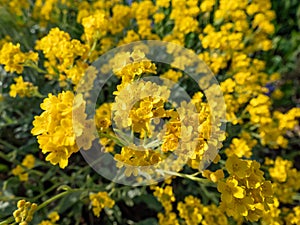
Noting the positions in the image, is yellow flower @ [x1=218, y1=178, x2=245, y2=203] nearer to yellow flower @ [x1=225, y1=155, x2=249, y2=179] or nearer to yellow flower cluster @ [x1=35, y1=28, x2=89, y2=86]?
yellow flower @ [x1=225, y1=155, x2=249, y2=179]

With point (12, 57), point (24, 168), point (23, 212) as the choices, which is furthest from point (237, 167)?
point (24, 168)

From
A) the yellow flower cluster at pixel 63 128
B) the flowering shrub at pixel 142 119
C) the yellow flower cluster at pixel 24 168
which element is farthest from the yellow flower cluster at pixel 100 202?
the yellow flower cluster at pixel 63 128

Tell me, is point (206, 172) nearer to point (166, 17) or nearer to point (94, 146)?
point (94, 146)

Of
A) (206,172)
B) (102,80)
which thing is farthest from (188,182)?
(206,172)

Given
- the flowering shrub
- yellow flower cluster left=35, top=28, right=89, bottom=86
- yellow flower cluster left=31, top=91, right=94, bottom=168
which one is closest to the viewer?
yellow flower cluster left=31, top=91, right=94, bottom=168

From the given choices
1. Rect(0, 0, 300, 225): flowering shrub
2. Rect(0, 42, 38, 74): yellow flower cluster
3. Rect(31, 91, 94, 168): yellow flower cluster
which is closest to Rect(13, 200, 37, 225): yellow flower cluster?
Rect(0, 0, 300, 225): flowering shrub

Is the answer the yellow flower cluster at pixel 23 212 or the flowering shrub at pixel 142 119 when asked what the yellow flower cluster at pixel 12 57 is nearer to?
the flowering shrub at pixel 142 119

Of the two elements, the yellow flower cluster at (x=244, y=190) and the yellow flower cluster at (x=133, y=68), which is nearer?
the yellow flower cluster at (x=244, y=190)

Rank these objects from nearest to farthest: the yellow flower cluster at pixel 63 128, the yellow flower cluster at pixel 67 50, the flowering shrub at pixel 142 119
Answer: the yellow flower cluster at pixel 63 128, the flowering shrub at pixel 142 119, the yellow flower cluster at pixel 67 50
